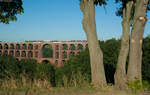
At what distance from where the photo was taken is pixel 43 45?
286 ft

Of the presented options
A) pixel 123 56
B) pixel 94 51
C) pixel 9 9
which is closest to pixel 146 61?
pixel 123 56

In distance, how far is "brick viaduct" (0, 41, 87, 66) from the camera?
83.2 m

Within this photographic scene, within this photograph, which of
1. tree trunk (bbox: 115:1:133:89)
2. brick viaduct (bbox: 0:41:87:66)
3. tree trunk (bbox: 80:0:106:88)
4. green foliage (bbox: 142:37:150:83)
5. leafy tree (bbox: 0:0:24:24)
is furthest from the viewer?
brick viaduct (bbox: 0:41:87:66)

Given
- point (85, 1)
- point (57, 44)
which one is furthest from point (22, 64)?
point (85, 1)

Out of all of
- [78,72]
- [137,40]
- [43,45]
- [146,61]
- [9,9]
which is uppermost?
[43,45]

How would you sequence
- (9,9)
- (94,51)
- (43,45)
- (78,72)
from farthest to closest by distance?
(43,45) < (78,72) < (9,9) < (94,51)

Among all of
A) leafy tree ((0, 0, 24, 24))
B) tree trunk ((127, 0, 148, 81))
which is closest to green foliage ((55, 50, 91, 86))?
tree trunk ((127, 0, 148, 81))

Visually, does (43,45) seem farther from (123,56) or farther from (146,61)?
(123,56)

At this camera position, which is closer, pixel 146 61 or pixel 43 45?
pixel 146 61

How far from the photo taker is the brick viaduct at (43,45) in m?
83.2

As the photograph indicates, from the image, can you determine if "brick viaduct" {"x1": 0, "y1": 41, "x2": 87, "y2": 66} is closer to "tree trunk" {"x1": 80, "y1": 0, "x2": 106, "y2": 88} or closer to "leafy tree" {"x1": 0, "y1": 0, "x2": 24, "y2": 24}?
"leafy tree" {"x1": 0, "y1": 0, "x2": 24, "y2": 24}

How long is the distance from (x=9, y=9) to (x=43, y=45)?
78029 millimetres

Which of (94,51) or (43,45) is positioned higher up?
(43,45)

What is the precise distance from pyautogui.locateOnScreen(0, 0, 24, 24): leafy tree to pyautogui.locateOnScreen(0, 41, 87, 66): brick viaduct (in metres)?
70.0
